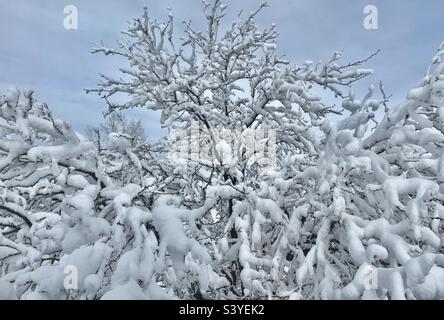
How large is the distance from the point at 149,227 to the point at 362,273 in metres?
1.61

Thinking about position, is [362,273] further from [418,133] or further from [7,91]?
[7,91]

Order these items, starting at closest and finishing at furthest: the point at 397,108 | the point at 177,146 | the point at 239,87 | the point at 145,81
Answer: the point at 397,108 → the point at 177,146 → the point at 145,81 → the point at 239,87

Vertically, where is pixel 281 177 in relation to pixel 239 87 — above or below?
below

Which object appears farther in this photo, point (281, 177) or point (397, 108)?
point (281, 177)

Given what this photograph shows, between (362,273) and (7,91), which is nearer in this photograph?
(362,273)

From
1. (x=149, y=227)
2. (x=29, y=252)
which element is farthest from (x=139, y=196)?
(x=29, y=252)

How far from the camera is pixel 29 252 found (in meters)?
2.96

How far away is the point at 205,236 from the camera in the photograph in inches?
130
